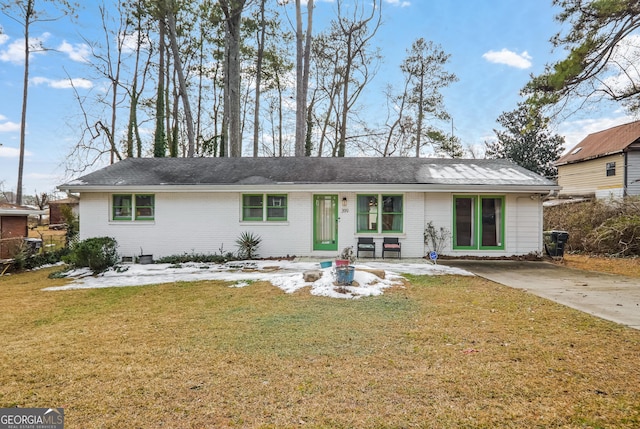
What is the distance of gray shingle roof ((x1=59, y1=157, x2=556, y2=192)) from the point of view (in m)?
11.3

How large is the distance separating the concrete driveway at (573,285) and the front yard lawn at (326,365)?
0.52 meters

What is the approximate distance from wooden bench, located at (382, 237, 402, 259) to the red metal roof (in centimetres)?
1658

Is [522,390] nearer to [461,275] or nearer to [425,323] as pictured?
[425,323]

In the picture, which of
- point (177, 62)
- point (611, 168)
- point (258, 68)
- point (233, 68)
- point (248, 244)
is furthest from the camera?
point (258, 68)

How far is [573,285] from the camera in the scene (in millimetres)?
7480

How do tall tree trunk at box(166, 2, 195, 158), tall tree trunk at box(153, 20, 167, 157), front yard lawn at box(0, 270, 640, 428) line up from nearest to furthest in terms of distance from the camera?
front yard lawn at box(0, 270, 640, 428) < tall tree trunk at box(166, 2, 195, 158) < tall tree trunk at box(153, 20, 167, 157)

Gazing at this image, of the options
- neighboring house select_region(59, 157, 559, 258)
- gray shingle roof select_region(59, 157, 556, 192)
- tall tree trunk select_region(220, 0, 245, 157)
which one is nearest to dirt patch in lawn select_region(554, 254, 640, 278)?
neighboring house select_region(59, 157, 559, 258)

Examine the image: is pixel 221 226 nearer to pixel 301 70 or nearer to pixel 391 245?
pixel 391 245

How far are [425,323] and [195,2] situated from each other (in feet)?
76.5

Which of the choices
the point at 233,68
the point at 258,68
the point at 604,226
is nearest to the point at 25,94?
the point at 233,68

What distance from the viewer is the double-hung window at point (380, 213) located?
11562 millimetres

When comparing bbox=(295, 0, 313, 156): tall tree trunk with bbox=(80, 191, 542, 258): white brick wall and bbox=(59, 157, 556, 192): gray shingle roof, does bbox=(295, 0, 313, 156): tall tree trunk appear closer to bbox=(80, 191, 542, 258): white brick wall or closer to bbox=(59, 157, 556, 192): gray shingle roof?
bbox=(59, 157, 556, 192): gray shingle roof

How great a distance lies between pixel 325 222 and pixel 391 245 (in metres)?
2.31

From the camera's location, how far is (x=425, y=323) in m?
4.99
